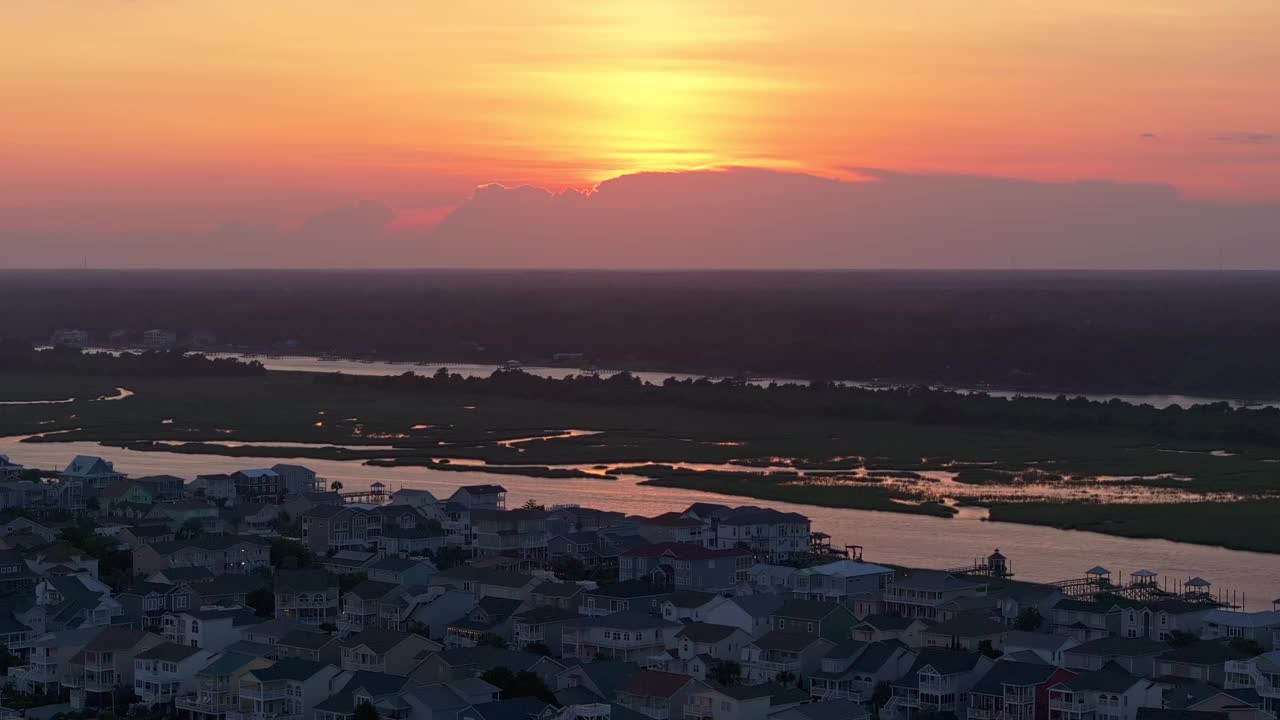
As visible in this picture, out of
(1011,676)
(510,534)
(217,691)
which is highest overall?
(510,534)

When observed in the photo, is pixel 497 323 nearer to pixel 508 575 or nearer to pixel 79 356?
pixel 79 356

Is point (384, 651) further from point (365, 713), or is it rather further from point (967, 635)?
point (967, 635)

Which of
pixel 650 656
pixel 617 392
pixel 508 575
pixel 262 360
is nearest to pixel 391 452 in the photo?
pixel 617 392

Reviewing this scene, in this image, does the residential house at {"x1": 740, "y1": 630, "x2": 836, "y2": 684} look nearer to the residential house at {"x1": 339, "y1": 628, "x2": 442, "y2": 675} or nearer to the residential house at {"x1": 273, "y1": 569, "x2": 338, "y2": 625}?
the residential house at {"x1": 339, "y1": 628, "x2": 442, "y2": 675}

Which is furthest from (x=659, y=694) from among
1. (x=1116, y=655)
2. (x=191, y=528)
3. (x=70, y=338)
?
(x=70, y=338)

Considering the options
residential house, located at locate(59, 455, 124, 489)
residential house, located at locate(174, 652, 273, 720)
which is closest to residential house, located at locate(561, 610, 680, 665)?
residential house, located at locate(174, 652, 273, 720)

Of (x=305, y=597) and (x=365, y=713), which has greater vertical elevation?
(x=305, y=597)

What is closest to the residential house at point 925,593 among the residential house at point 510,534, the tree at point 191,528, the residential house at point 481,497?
the residential house at point 510,534
